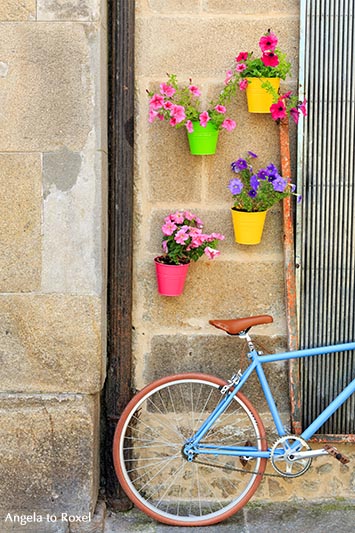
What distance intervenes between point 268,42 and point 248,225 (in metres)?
0.93

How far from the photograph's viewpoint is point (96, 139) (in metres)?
3.72

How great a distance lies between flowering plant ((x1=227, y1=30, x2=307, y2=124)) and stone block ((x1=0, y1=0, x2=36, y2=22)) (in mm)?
1044

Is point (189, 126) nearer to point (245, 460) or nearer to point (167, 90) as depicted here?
point (167, 90)

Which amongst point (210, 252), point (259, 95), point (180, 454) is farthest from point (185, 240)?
point (180, 454)

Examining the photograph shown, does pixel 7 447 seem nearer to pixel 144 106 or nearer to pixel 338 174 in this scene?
pixel 144 106

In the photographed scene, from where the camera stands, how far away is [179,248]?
12.9 feet

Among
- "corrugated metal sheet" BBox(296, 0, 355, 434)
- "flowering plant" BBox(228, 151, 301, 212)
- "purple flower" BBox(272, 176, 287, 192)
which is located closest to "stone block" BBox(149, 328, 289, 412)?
"corrugated metal sheet" BBox(296, 0, 355, 434)

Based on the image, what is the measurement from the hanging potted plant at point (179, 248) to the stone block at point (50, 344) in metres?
0.40

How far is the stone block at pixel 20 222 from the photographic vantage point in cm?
373

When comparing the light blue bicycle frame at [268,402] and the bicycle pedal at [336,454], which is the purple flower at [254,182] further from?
the bicycle pedal at [336,454]

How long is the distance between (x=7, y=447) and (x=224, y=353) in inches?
50.2

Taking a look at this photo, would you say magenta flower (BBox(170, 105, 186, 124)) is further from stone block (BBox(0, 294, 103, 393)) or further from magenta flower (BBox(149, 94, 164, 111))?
stone block (BBox(0, 294, 103, 393))

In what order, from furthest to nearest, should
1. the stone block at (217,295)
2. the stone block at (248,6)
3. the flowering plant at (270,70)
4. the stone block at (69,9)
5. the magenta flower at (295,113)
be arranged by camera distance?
the stone block at (217,295) < the stone block at (248,6) < the magenta flower at (295,113) < the flowering plant at (270,70) < the stone block at (69,9)

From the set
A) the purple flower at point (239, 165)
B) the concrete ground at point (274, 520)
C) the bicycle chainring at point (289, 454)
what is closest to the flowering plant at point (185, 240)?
the purple flower at point (239, 165)
